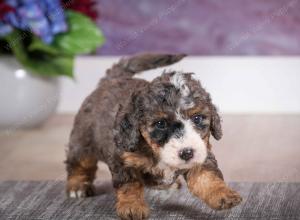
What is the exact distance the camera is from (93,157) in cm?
225

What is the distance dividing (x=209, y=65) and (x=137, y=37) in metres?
0.46

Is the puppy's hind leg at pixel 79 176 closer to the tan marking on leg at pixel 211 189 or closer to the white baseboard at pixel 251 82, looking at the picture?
the tan marking on leg at pixel 211 189

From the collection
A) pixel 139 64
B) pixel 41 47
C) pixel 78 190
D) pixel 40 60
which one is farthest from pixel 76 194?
pixel 40 60

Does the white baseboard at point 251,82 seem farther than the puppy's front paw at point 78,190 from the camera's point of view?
Yes

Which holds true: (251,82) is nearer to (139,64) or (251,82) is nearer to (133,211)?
(139,64)

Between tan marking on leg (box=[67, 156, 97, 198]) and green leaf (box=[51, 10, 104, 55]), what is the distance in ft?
3.44

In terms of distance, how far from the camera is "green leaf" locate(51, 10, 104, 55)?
3285mm

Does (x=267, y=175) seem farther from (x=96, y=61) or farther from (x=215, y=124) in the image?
(x=96, y=61)

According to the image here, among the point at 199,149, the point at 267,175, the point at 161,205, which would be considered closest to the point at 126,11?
the point at 267,175

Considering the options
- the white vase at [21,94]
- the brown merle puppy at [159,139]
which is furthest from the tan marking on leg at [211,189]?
the white vase at [21,94]

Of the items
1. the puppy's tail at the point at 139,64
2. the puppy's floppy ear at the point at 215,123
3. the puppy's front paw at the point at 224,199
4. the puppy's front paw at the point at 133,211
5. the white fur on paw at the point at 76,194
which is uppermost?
the puppy's tail at the point at 139,64

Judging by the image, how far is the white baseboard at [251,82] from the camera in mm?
3178

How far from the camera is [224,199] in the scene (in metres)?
1.77

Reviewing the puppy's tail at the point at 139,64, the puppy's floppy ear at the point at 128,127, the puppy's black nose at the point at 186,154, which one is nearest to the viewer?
the puppy's black nose at the point at 186,154
